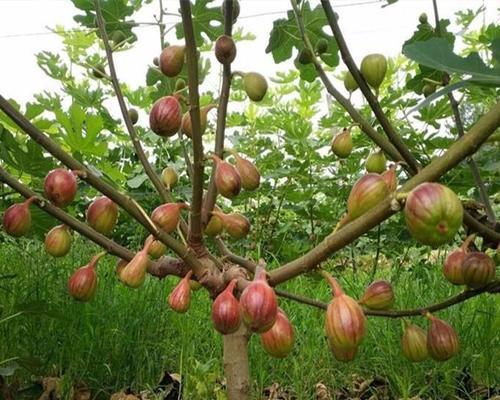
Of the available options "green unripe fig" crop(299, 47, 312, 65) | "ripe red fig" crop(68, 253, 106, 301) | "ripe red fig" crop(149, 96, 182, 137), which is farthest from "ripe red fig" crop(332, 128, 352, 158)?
"ripe red fig" crop(68, 253, 106, 301)

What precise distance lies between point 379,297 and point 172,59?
0.45 meters

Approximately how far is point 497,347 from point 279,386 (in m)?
0.58

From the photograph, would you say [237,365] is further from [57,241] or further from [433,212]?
[433,212]

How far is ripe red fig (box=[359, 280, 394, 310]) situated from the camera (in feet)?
3.04

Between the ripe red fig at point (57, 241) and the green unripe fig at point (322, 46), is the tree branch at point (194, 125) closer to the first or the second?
the ripe red fig at point (57, 241)

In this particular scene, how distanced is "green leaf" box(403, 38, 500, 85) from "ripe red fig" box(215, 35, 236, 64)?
0.41 m

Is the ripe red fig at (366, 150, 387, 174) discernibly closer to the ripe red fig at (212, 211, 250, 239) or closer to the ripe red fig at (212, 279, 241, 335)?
the ripe red fig at (212, 211, 250, 239)

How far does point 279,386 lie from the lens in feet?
5.78

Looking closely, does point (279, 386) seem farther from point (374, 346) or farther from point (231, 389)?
point (231, 389)

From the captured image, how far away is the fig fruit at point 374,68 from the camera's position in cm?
112

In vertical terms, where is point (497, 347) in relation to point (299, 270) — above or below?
below

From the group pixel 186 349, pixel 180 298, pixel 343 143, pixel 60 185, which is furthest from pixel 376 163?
pixel 186 349

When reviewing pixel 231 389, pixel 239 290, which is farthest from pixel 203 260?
pixel 231 389

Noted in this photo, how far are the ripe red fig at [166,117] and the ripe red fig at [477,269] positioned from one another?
0.46m
